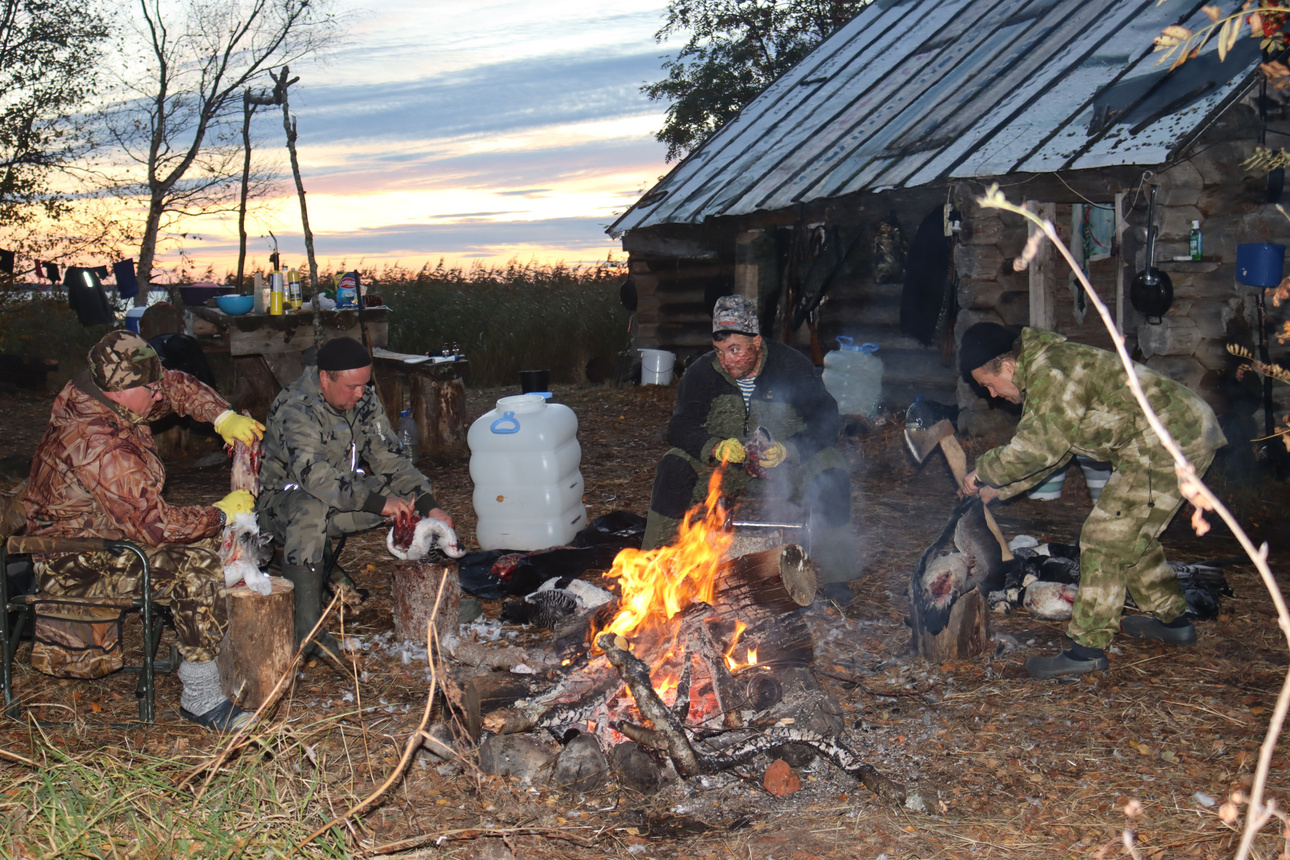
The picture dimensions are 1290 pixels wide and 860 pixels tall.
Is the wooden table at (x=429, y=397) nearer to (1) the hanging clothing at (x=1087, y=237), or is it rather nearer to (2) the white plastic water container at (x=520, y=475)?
(2) the white plastic water container at (x=520, y=475)

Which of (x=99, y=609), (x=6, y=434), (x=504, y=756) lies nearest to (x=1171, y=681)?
(x=504, y=756)

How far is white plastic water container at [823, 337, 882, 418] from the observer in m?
11.1

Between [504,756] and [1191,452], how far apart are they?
352cm

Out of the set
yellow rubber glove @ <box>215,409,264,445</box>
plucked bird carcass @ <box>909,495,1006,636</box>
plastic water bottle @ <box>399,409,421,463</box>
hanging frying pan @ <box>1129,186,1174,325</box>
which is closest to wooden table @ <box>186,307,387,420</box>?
plastic water bottle @ <box>399,409,421,463</box>

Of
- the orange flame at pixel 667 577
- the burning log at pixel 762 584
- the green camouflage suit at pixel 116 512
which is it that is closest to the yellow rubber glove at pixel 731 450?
the orange flame at pixel 667 577

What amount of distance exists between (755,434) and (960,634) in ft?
5.28

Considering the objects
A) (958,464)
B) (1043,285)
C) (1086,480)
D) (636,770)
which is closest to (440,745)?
(636,770)

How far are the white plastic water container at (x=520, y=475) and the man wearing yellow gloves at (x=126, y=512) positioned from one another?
2.98 meters

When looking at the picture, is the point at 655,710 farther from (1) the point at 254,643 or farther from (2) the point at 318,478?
(2) the point at 318,478

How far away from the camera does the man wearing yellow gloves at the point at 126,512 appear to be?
4301mm

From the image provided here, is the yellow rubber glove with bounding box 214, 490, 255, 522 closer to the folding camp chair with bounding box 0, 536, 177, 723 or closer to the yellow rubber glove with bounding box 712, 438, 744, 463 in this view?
the folding camp chair with bounding box 0, 536, 177, 723

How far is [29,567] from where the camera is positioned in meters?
5.20

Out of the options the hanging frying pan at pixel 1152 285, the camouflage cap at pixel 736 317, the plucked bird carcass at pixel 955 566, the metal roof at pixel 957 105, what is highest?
the metal roof at pixel 957 105

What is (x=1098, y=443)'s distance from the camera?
15.9 ft
